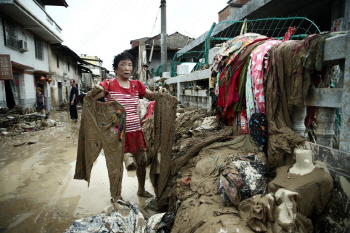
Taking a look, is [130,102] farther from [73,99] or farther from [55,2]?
[55,2]

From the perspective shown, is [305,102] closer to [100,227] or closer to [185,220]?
[185,220]

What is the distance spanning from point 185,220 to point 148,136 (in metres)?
3.01

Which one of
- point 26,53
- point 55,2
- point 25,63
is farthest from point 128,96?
point 55,2

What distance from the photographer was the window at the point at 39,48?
50.9ft

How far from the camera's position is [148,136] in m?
4.77

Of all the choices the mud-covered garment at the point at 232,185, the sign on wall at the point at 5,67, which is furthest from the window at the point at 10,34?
the mud-covered garment at the point at 232,185

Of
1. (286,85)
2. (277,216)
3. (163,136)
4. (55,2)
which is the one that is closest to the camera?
(277,216)

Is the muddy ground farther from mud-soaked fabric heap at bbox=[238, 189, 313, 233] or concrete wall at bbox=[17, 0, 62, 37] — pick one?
concrete wall at bbox=[17, 0, 62, 37]

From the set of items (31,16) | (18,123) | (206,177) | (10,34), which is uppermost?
(31,16)

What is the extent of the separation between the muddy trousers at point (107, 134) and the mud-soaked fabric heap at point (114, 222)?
0.43m

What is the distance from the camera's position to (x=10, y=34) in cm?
1178

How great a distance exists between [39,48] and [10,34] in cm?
451

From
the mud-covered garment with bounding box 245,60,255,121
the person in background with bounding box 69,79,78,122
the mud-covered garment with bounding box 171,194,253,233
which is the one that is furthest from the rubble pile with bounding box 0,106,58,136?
the mud-covered garment with bounding box 245,60,255,121

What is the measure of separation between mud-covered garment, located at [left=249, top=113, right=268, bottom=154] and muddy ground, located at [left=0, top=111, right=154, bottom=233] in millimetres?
1685
